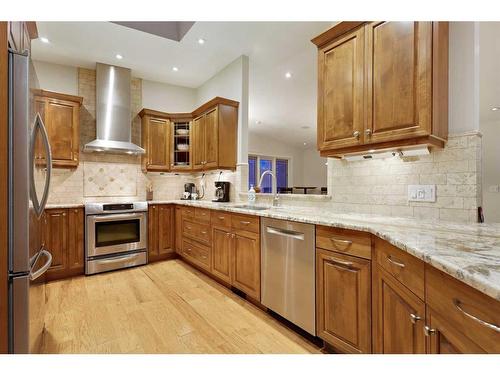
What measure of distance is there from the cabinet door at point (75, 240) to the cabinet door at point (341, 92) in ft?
9.92

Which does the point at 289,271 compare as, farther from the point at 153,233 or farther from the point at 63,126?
the point at 63,126

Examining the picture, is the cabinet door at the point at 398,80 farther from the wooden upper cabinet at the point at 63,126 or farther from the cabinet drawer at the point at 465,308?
the wooden upper cabinet at the point at 63,126

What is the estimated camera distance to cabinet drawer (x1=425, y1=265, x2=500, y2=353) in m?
0.63

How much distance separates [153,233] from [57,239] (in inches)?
44.2

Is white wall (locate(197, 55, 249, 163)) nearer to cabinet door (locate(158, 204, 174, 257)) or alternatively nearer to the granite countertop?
cabinet door (locate(158, 204, 174, 257))

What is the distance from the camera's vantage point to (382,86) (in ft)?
5.48

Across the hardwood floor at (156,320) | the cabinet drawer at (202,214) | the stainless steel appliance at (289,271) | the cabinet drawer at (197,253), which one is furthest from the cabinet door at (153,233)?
the stainless steel appliance at (289,271)

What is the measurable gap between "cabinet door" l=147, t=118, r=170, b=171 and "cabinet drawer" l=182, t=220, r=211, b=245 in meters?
1.13

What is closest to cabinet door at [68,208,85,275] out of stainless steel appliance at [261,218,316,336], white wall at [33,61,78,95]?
white wall at [33,61,78,95]

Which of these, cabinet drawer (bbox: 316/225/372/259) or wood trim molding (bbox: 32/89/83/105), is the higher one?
wood trim molding (bbox: 32/89/83/105)

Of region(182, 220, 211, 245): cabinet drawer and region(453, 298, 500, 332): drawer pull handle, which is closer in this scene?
region(453, 298, 500, 332): drawer pull handle

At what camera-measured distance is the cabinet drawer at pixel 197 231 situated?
2999 mm

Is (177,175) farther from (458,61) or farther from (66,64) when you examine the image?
(458,61)

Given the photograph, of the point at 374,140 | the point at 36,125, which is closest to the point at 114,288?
the point at 36,125
